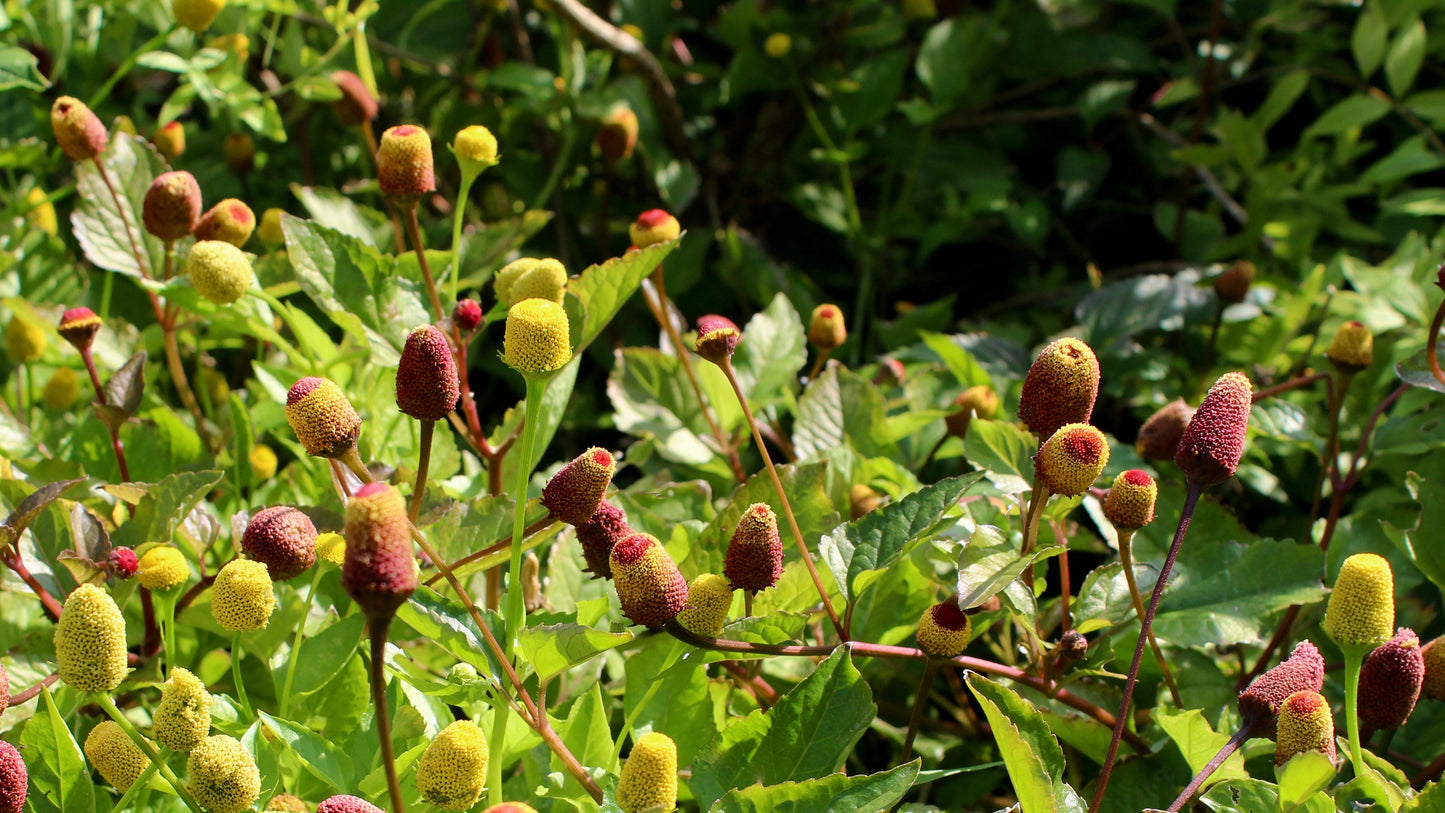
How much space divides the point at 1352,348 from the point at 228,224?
101 centimetres

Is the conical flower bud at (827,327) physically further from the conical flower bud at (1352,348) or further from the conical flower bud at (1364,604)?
the conical flower bud at (1364,604)

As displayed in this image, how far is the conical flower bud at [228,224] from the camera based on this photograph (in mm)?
1017

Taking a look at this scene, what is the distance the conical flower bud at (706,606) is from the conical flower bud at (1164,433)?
504 millimetres

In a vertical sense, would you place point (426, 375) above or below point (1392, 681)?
above

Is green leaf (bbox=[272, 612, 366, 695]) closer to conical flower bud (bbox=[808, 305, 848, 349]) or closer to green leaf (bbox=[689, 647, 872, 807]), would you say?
green leaf (bbox=[689, 647, 872, 807])

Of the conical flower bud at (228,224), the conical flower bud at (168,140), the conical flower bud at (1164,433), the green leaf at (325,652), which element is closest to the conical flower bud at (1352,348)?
the conical flower bud at (1164,433)

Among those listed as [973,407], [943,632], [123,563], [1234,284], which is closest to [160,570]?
[123,563]

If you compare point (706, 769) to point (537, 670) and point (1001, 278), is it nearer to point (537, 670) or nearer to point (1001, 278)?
point (537, 670)

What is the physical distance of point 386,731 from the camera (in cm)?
58

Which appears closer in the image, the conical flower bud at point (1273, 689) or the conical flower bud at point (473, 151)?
the conical flower bud at point (1273, 689)

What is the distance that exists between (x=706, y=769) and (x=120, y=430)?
705 mm

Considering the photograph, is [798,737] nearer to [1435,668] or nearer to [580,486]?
[580,486]

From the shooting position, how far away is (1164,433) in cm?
104

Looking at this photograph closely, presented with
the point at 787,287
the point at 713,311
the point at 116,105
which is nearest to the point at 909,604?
the point at 787,287
